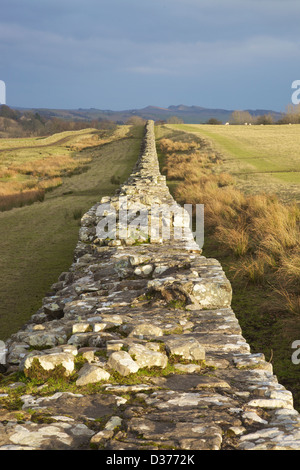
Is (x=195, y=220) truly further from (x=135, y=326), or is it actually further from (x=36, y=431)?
(x=36, y=431)

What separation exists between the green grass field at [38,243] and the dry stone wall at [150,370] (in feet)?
5.89

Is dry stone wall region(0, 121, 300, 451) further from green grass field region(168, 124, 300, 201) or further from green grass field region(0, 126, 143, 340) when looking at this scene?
green grass field region(168, 124, 300, 201)

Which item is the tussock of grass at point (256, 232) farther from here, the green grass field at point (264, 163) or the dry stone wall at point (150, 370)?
the dry stone wall at point (150, 370)

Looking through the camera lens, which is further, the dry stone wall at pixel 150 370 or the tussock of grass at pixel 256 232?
the tussock of grass at pixel 256 232

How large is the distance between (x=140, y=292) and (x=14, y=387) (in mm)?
1936

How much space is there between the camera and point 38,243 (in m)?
10.2

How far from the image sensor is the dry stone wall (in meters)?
2.01

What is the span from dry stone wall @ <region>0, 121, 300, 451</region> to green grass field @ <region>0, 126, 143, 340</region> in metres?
1.79

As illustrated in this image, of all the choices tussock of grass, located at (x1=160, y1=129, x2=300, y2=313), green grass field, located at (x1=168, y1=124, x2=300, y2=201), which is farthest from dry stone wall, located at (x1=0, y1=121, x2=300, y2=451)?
green grass field, located at (x1=168, y1=124, x2=300, y2=201)

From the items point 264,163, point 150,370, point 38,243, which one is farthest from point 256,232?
point 264,163

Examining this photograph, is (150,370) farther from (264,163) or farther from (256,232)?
(264,163)

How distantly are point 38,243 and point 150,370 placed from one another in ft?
26.0

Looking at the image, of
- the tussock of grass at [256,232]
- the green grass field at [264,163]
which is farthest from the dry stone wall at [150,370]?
the green grass field at [264,163]

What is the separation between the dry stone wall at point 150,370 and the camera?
2.01m
